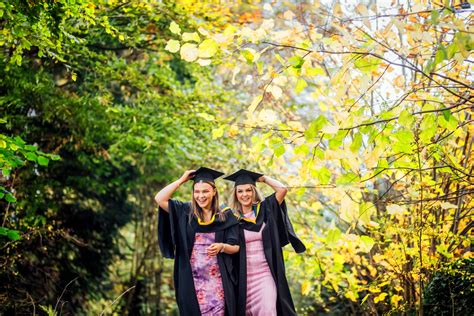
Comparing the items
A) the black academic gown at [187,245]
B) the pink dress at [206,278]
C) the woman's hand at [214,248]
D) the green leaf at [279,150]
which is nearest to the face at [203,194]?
the black academic gown at [187,245]

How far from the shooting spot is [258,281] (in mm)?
3840

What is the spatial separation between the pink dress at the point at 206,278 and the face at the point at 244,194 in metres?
0.41

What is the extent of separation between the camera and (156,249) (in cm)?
1201

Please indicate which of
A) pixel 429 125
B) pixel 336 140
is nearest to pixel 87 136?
pixel 336 140

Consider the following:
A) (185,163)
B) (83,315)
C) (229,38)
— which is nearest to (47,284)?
(83,315)

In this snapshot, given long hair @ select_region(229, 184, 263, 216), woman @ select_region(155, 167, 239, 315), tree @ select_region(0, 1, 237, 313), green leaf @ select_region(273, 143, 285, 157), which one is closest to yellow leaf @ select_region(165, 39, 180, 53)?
green leaf @ select_region(273, 143, 285, 157)

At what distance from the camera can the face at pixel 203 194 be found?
388 cm

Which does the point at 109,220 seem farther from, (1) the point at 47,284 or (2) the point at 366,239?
(2) the point at 366,239

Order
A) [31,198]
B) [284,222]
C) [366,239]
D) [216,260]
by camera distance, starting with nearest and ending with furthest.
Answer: [366,239]
[216,260]
[284,222]
[31,198]

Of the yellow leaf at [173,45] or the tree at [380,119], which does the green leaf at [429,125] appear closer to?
the tree at [380,119]

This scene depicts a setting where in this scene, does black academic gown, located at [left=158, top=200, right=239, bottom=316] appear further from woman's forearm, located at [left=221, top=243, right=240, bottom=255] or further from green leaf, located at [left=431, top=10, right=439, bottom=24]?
green leaf, located at [left=431, top=10, right=439, bottom=24]

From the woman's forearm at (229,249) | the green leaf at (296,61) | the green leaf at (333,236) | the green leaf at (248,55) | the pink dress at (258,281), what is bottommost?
the pink dress at (258,281)

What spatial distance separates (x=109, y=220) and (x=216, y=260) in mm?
6980

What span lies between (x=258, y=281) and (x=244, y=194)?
2.33 feet
